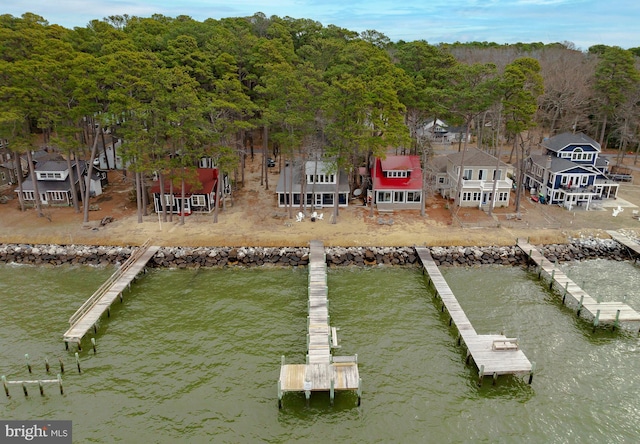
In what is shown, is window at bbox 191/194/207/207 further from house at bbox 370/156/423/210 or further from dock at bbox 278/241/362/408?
dock at bbox 278/241/362/408

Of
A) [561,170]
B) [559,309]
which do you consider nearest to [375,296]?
[559,309]

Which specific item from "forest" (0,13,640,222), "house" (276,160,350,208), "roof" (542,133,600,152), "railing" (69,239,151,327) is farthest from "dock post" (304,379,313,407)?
"roof" (542,133,600,152)

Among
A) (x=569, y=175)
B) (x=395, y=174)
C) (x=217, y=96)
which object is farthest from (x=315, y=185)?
(x=569, y=175)

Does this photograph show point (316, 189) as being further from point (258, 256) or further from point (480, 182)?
point (480, 182)

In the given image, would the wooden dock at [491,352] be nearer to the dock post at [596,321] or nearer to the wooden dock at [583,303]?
the dock post at [596,321]

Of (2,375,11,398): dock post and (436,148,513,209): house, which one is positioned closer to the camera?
(2,375,11,398): dock post

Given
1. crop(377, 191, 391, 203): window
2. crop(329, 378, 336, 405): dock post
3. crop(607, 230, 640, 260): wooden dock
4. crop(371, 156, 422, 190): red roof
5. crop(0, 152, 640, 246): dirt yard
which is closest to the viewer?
crop(329, 378, 336, 405): dock post

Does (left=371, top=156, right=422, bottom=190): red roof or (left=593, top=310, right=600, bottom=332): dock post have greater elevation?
(left=371, top=156, right=422, bottom=190): red roof
